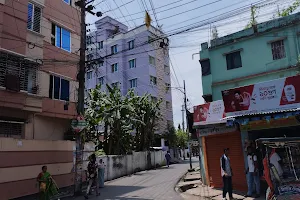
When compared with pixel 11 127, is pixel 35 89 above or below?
above

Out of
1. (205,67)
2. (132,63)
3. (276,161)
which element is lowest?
(276,161)

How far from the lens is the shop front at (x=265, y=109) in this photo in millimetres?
11688

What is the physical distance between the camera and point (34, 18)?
16.9m

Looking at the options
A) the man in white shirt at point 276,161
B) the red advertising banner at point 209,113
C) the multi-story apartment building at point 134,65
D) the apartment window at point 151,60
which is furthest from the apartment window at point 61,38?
the apartment window at point 151,60

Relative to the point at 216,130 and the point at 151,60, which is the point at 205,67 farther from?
the point at 151,60

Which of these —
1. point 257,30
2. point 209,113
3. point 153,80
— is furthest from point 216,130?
point 153,80

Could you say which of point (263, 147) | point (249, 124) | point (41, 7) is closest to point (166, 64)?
point (41, 7)

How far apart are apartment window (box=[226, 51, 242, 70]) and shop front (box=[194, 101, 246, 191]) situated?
5301 mm

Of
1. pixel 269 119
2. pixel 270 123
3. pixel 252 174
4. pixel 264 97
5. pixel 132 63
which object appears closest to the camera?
pixel 269 119

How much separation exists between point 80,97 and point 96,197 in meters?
4.95

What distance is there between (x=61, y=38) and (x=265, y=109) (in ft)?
42.5

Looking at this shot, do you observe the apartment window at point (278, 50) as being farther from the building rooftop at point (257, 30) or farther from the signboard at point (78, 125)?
the signboard at point (78, 125)

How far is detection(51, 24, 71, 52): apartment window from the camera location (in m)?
18.3

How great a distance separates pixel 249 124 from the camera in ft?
43.7
